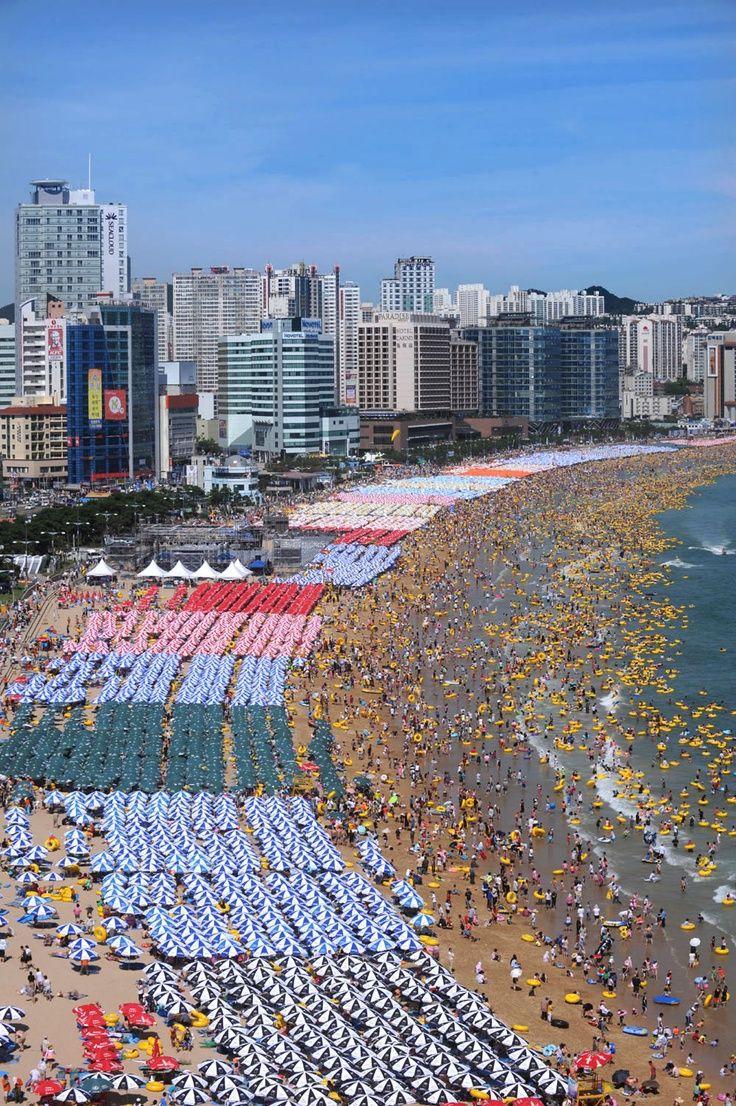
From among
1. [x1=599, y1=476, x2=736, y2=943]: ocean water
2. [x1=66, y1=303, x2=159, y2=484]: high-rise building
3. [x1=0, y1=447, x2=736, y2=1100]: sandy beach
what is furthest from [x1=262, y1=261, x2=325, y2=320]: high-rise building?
[x1=0, y1=447, x2=736, y2=1100]: sandy beach

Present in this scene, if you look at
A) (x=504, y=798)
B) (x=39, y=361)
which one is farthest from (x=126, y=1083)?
(x=39, y=361)

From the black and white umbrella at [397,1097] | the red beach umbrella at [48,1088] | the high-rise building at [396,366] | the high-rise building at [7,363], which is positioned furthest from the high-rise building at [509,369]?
the red beach umbrella at [48,1088]

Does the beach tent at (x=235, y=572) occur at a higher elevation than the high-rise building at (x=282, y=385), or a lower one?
lower

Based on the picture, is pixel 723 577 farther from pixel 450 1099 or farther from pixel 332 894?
pixel 450 1099

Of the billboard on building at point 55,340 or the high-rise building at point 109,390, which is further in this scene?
the billboard on building at point 55,340

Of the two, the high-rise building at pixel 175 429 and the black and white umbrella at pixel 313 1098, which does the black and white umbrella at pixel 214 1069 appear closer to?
the black and white umbrella at pixel 313 1098

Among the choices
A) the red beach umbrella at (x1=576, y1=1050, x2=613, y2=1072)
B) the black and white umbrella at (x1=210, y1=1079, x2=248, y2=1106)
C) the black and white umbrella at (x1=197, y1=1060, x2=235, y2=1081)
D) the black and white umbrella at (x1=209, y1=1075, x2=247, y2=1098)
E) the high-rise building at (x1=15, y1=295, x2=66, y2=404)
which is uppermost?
the high-rise building at (x1=15, y1=295, x2=66, y2=404)

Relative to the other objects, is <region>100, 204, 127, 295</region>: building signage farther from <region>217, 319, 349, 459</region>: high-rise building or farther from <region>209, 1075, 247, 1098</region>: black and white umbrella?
<region>209, 1075, 247, 1098</region>: black and white umbrella
